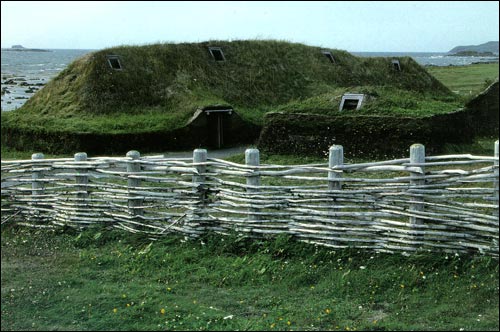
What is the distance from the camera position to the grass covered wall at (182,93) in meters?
15.4

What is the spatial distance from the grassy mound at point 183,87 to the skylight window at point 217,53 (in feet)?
0.54

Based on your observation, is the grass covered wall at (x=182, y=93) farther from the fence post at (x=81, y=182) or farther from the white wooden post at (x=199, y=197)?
the fence post at (x=81, y=182)

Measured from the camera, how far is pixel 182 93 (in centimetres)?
1792

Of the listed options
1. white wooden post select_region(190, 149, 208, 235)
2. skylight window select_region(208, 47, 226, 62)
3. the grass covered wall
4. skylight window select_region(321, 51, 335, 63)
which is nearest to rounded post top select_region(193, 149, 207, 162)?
white wooden post select_region(190, 149, 208, 235)

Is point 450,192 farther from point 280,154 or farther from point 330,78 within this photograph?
point 330,78

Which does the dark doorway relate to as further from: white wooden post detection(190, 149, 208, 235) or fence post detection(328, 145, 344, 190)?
fence post detection(328, 145, 344, 190)

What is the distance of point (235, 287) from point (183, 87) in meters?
13.0

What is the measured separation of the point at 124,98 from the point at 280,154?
18.8 ft

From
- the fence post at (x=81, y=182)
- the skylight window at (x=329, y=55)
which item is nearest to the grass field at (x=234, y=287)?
the fence post at (x=81, y=182)

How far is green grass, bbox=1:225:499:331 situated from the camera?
15.5 ft

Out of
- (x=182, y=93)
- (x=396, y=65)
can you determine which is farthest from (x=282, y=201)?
(x=396, y=65)

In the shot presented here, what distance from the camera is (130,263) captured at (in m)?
6.21

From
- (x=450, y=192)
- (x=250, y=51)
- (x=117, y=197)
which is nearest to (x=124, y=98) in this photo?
(x=250, y=51)

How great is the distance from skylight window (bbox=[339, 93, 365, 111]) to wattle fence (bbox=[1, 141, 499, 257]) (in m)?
6.40
